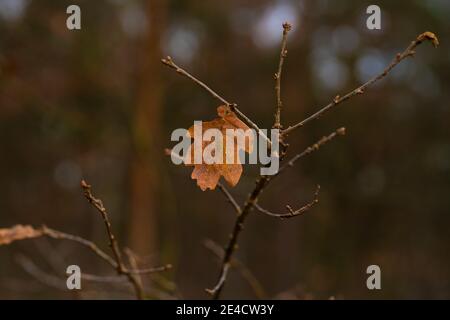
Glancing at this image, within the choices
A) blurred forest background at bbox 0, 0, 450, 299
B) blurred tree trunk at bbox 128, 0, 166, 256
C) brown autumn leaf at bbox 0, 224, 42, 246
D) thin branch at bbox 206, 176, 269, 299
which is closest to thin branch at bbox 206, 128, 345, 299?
thin branch at bbox 206, 176, 269, 299

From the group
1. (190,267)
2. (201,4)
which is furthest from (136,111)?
(190,267)

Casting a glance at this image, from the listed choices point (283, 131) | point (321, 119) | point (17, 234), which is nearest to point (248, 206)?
point (283, 131)

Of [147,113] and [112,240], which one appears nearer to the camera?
[112,240]

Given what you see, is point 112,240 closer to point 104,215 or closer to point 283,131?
point 104,215

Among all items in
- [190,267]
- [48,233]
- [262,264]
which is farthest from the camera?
[190,267]

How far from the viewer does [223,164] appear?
1245 millimetres

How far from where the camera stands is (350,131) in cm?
877

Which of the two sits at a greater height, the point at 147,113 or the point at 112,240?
the point at 147,113

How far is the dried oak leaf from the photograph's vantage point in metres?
1.22

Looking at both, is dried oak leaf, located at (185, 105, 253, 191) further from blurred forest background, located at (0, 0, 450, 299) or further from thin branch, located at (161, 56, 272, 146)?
blurred forest background, located at (0, 0, 450, 299)

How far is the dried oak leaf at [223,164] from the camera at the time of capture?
3.99ft

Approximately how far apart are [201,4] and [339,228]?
4.70 m

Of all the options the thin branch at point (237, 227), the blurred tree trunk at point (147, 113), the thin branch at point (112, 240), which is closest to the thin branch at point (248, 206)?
the thin branch at point (237, 227)
